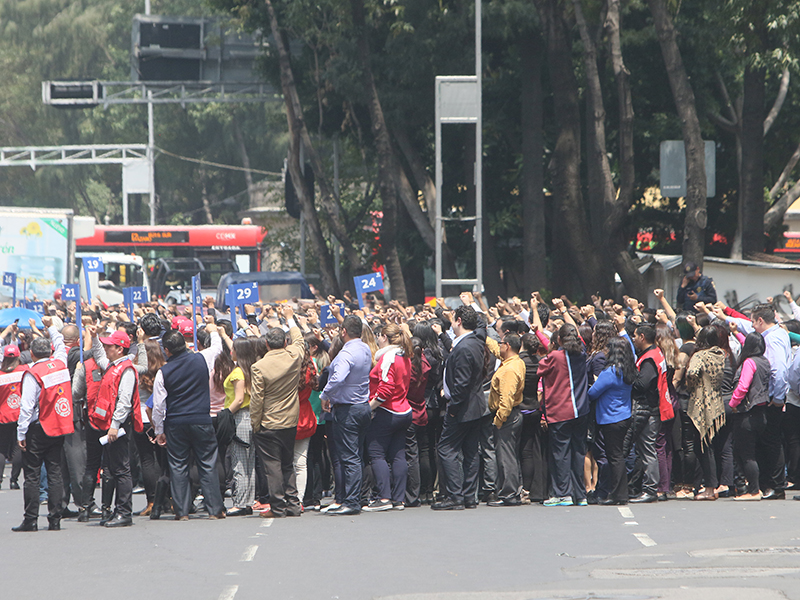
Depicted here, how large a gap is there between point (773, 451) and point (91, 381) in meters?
6.47

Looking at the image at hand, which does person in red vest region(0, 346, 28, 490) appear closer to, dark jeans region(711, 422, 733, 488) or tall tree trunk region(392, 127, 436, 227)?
dark jeans region(711, 422, 733, 488)

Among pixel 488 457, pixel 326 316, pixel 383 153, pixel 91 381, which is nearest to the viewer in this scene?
pixel 91 381

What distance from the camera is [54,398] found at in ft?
33.3

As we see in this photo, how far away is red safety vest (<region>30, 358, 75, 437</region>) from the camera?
33.3ft

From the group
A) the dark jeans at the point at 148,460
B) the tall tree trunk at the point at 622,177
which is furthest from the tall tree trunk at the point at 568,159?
the dark jeans at the point at 148,460

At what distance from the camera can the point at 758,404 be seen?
11031 mm

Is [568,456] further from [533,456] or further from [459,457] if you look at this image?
[459,457]

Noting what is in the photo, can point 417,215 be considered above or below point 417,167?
below

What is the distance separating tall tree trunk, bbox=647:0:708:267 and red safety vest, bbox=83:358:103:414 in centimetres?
1048

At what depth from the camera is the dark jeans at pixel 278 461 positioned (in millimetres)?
10594

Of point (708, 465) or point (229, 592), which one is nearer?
point (229, 592)

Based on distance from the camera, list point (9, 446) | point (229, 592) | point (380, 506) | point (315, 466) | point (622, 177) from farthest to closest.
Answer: point (622, 177) → point (9, 446) → point (315, 466) → point (380, 506) → point (229, 592)

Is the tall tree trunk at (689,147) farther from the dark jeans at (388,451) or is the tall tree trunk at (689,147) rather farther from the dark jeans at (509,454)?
the dark jeans at (388,451)

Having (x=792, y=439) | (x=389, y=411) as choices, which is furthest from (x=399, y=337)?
(x=792, y=439)
